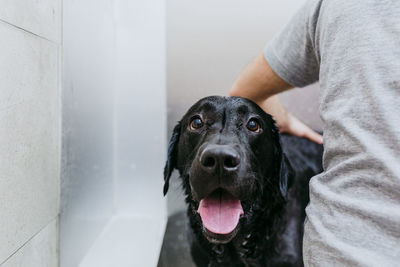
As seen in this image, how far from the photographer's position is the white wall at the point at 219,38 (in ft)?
6.22

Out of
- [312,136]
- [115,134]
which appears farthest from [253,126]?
[115,134]

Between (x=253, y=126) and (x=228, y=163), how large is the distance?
380 millimetres

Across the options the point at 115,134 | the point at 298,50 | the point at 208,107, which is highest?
the point at 298,50

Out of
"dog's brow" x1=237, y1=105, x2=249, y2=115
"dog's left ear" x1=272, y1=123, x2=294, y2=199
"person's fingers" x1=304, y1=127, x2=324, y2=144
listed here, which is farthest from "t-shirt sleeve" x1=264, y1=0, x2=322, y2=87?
"person's fingers" x1=304, y1=127, x2=324, y2=144

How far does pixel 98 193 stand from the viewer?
180cm

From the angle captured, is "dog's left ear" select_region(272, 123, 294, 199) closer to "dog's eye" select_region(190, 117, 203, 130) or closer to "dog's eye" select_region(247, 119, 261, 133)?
"dog's eye" select_region(247, 119, 261, 133)

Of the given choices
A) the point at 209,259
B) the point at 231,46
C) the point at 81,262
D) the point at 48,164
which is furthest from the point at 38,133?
the point at 231,46

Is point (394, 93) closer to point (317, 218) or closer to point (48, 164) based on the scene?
point (317, 218)

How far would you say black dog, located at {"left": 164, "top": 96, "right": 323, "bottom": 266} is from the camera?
0.92 m

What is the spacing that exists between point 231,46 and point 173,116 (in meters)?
0.59

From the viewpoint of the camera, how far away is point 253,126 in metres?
1.20

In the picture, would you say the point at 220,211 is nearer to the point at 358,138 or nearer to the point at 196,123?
the point at 196,123

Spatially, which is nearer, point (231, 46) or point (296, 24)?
point (296, 24)

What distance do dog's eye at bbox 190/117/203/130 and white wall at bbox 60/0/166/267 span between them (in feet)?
1.83
